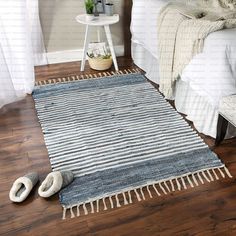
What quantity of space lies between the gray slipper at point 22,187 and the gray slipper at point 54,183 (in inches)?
2.1

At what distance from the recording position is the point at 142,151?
1.67 meters

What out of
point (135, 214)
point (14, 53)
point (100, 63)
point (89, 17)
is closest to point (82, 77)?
point (100, 63)

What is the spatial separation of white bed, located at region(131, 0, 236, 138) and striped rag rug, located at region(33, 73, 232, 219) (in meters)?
0.11

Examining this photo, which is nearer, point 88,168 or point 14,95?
point 88,168

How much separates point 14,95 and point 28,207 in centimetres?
99

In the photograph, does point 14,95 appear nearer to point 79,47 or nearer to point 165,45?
point 79,47

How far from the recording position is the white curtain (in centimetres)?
195

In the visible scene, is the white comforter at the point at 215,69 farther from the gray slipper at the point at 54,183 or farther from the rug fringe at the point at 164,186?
the gray slipper at the point at 54,183

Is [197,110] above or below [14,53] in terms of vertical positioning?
below

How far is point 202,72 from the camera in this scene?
1635 millimetres

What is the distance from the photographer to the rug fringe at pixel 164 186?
135 cm

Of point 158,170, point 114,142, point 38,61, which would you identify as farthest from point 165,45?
point 38,61

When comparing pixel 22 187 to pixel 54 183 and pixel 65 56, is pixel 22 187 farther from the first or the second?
pixel 65 56

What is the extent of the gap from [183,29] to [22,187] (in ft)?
4.05
